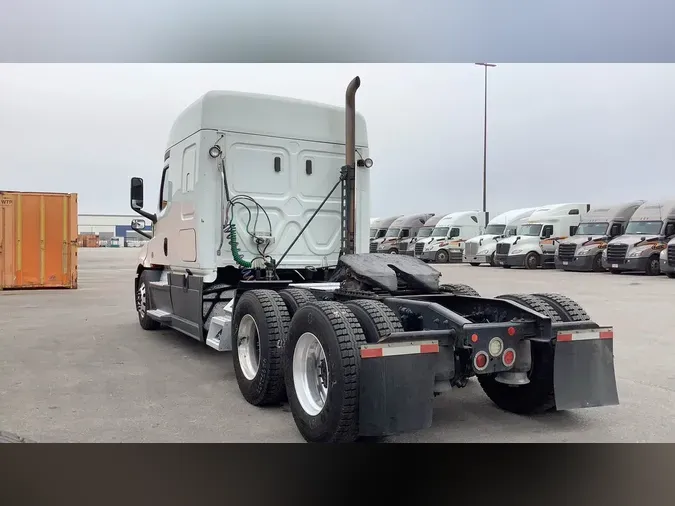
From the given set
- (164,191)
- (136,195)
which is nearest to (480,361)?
(164,191)

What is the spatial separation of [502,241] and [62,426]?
26.3 meters

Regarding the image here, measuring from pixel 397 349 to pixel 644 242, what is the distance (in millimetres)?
22348

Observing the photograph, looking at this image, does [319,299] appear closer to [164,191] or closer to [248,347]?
[248,347]

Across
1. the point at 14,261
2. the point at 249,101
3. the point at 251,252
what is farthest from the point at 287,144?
the point at 14,261

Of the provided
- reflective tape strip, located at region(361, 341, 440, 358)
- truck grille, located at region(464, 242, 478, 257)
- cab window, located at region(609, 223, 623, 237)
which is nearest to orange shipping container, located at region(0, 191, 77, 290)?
reflective tape strip, located at region(361, 341, 440, 358)

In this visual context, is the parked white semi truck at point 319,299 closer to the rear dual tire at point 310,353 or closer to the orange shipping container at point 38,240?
the rear dual tire at point 310,353

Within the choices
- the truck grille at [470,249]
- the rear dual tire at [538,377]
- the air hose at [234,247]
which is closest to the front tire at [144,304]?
the air hose at [234,247]

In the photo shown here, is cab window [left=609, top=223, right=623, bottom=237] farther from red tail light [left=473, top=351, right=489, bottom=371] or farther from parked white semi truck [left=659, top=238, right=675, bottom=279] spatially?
red tail light [left=473, top=351, right=489, bottom=371]

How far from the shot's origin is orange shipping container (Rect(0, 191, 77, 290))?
16.8 meters

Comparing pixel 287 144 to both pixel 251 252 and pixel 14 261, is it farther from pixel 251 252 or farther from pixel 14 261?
pixel 14 261

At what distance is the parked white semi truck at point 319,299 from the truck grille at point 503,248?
71.5ft

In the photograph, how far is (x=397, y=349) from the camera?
406 centimetres

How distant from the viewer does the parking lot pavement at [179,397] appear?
4727 millimetres

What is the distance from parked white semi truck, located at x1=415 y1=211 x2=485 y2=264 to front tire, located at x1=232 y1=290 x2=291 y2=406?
27.0 metres
